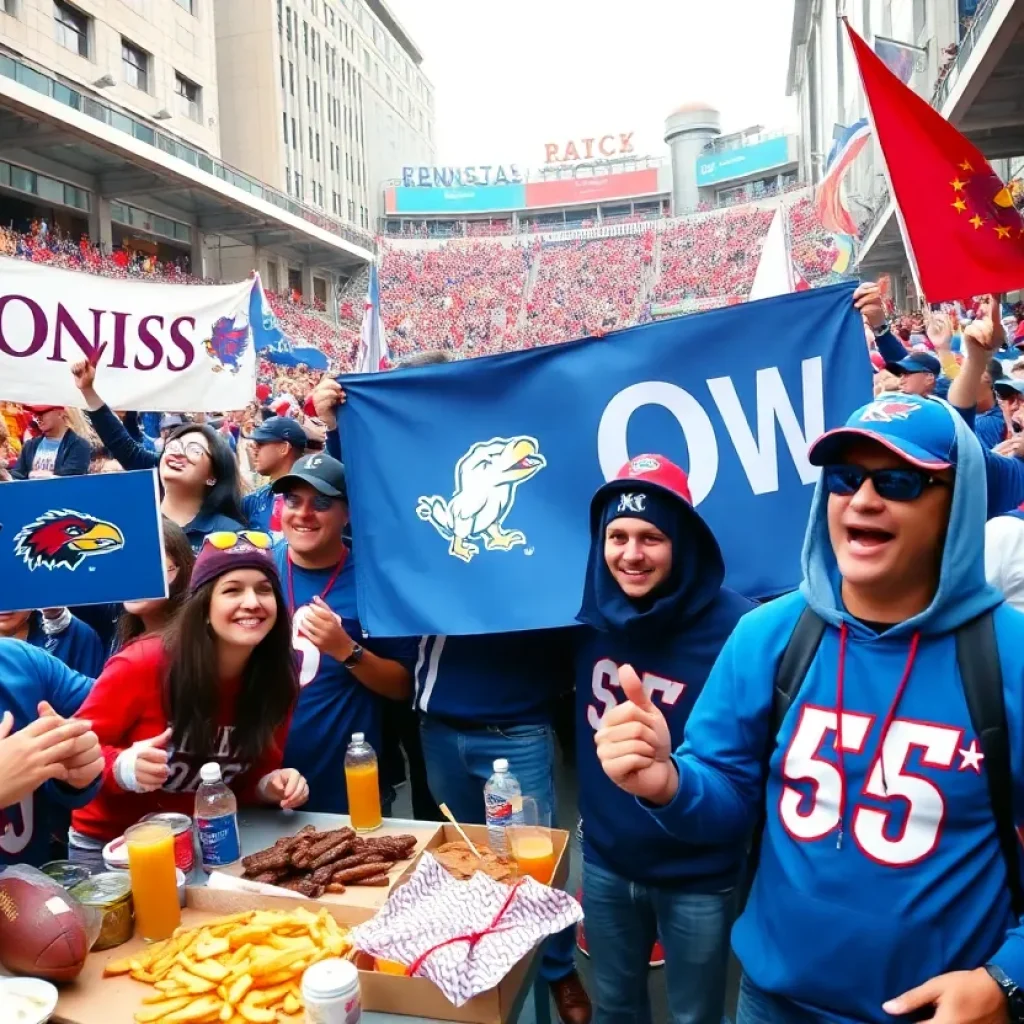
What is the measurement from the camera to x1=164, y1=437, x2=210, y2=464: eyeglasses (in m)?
4.49

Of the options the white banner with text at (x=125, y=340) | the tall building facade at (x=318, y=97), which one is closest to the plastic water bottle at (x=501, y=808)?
the white banner with text at (x=125, y=340)

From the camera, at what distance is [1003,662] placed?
1.58m

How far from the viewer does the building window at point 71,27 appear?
82.8ft

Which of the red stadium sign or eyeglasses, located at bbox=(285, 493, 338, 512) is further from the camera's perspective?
the red stadium sign

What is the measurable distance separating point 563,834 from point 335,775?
1.02 meters

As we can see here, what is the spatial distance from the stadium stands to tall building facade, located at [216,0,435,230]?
5767 mm

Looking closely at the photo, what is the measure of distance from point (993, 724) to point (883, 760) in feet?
0.67

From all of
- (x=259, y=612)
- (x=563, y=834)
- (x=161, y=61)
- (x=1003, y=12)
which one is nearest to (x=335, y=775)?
(x=259, y=612)

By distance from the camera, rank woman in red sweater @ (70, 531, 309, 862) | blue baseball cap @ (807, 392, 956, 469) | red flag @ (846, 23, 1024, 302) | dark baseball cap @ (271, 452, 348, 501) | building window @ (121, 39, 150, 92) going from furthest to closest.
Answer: building window @ (121, 39, 150, 92), red flag @ (846, 23, 1024, 302), dark baseball cap @ (271, 452, 348, 501), woman in red sweater @ (70, 531, 309, 862), blue baseball cap @ (807, 392, 956, 469)

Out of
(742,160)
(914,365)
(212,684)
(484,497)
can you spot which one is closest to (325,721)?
(212,684)

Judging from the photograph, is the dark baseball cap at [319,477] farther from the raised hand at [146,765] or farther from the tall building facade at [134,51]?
the tall building facade at [134,51]

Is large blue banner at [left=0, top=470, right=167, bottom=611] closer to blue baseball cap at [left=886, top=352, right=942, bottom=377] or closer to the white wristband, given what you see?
the white wristband

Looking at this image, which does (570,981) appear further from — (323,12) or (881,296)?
(323,12)

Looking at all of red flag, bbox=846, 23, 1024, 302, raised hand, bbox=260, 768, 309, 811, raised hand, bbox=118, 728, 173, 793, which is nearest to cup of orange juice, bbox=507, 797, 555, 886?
raised hand, bbox=260, 768, 309, 811
